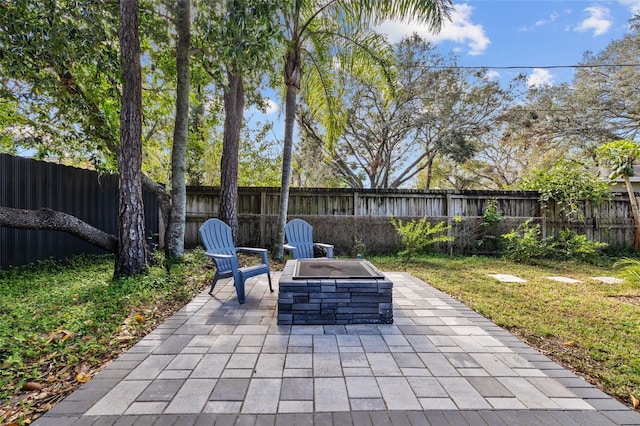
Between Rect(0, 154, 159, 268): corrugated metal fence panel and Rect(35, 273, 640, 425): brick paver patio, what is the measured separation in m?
3.55

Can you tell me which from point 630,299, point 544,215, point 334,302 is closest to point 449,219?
point 544,215

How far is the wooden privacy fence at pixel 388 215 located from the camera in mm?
7230

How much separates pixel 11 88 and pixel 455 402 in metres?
6.85

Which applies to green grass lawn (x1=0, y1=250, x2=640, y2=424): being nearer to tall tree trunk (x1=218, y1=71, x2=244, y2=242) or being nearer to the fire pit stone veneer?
the fire pit stone veneer

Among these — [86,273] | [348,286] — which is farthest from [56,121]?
[348,286]

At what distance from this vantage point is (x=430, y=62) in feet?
34.0

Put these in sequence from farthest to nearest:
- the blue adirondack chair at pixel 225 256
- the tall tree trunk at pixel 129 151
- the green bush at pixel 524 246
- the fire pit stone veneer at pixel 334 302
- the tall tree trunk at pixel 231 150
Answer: the green bush at pixel 524 246 → the tall tree trunk at pixel 231 150 → the tall tree trunk at pixel 129 151 → the blue adirondack chair at pixel 225 256 → the fire pit stone veneer at pixel 334 302

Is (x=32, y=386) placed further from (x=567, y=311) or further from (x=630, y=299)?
(x=630, y=299)

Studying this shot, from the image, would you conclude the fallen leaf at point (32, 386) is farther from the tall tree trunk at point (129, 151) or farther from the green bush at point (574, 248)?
the green bush at point (574, 248)

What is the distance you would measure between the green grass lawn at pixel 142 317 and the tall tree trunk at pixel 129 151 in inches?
15.0

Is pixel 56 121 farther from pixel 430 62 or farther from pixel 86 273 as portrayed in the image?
pixel 430 62

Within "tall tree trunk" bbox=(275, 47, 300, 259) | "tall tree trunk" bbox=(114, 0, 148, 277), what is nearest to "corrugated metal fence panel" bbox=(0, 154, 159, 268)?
"tall tree trunk" bbox=(114, 0, 148, 277)

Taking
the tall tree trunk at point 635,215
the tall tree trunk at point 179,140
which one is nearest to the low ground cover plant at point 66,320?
the tall tree trunk at point 179,140

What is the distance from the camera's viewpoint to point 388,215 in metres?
7.46
